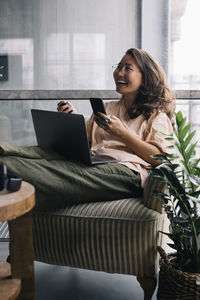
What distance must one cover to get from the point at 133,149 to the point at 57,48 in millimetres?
953

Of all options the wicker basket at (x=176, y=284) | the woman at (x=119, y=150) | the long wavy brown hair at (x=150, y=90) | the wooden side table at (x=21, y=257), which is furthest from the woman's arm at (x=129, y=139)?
the wooden side table at (x=21, y=257)

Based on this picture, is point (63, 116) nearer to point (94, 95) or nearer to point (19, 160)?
point (19, 160)

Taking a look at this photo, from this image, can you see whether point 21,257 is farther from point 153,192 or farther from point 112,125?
point 112,125

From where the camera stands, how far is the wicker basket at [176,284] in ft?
4.47

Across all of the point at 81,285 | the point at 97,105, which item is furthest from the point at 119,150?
the point at 81,285

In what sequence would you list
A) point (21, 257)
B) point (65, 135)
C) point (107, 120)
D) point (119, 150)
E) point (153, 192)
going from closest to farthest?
point (21, 257) → point (153, 192) → point (65, 135) → point (107, 120) → point (119, 150)

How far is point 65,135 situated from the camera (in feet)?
5.27

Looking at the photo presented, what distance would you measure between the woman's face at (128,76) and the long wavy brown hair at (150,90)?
2cm

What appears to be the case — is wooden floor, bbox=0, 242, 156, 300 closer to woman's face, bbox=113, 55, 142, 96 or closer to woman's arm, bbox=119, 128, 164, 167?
woman's arm, bbox=119, 128, 164, 167

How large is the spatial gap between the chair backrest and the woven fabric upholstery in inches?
0.9

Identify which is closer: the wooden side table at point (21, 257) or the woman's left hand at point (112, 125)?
the wooden side table at point (21, 257)

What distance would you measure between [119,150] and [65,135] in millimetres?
331

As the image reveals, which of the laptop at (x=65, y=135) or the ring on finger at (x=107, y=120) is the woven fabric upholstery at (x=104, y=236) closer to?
the laptop at (x=65, y=135)

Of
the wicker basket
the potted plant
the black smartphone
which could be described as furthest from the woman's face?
the wicker basket
